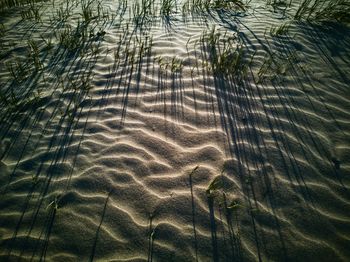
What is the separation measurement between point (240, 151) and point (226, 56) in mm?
2046

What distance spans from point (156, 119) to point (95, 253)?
178 centimetres

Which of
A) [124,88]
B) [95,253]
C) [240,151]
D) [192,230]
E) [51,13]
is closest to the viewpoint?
[95,253]

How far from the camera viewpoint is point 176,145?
2836mm

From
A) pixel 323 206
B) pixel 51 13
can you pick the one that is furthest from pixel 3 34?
pixel 323 206

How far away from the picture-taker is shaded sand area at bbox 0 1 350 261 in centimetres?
209

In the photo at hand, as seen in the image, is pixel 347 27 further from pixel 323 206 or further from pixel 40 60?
pixel 40 60

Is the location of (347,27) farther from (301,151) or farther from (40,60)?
(40,60)

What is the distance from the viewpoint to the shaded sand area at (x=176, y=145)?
2090 mm

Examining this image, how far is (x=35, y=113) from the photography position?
3219 mm

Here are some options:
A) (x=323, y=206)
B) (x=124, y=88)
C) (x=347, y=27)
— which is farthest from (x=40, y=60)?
A: (x=347, y=27)

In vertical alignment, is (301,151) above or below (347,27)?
below

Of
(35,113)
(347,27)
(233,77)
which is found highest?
(347,27)

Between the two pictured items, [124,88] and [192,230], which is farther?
[124,88]

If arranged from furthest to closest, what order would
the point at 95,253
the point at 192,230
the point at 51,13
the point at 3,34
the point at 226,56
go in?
the point at 51,13, the point at 3,34, the point at 226,56, the point at 192,230, the point at 95,253
